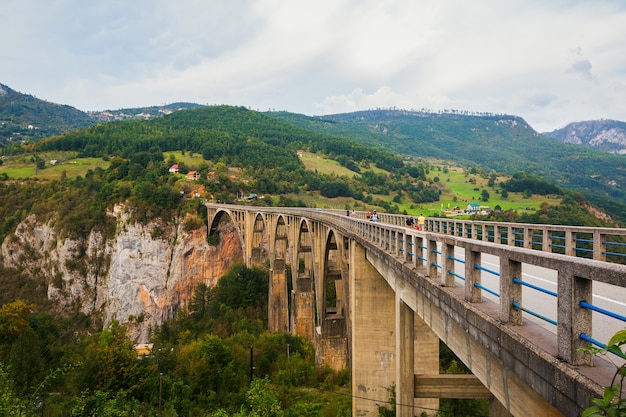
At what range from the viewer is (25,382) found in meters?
25.3

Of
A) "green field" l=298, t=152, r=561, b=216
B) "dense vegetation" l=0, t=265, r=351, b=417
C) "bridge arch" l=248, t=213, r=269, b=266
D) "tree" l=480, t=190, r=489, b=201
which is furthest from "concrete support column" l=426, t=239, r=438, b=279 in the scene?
"tree" l=480, t=190, r=489, b=201

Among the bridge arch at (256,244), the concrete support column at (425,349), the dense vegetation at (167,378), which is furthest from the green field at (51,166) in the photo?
the concrete support column at (425,349)

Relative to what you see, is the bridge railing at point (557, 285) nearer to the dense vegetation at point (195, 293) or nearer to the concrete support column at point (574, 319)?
the concrete support column at point (574, 319)

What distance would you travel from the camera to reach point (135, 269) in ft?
230

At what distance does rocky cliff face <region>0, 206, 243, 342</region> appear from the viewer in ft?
227

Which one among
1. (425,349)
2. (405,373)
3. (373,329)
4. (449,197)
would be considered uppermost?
(449,197)

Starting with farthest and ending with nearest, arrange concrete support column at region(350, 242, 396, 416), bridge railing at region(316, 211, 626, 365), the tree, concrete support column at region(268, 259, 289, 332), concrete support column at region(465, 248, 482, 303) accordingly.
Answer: the tree < concrete support column at region(268, 259, 289, 332) < concrete support column at region(350, 242, 396, 416) < concrete support column at region(465, 248, 482, 303) < bridge railing at region(316, 211, 626, 365)

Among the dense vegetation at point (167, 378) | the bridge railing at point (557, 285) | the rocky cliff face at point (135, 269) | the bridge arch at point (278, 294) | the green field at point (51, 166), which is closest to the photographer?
the bridge railing at point (557, 285)

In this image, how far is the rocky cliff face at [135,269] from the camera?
69312 millimetres

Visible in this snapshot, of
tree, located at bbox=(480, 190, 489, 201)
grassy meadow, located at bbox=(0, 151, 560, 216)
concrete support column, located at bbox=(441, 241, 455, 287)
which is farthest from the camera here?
tree, located at bbox=(480, 190, 489, 201)

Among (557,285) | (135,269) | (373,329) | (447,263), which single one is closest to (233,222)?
(135,269)

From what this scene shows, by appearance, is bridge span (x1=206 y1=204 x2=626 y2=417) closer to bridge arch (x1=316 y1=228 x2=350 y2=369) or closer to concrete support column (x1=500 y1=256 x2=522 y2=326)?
concrete support column (x1=500 y1=256 x2=522 y2=326)

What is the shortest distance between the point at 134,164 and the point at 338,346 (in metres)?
78.5

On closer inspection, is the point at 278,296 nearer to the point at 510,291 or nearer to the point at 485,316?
the point at 485,316
